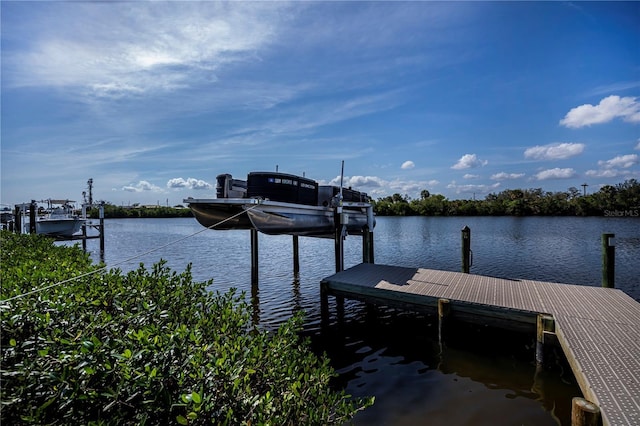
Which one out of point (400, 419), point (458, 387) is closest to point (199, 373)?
point (400, 419)

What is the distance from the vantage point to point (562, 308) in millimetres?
6164

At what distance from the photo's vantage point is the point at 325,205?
12922 mm

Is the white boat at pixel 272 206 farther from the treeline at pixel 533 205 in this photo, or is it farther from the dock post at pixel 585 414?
the treeline at pixel 533 205

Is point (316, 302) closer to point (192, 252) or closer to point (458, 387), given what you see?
point (458, 387)

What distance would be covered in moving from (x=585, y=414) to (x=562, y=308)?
3.70 meters

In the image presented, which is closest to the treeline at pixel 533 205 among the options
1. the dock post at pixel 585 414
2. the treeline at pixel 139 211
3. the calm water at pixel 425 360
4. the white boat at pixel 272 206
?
the treeline at pixel 139 211

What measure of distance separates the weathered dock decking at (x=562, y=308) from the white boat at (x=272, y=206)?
8.01ft

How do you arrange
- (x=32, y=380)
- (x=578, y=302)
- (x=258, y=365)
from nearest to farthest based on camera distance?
(x=32, y=380) < (x=258, y=365) < (x=578, y=302)

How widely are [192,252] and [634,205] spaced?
86238mm

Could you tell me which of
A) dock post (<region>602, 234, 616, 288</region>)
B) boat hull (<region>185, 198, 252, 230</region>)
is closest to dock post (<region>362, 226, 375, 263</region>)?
boat hull (<region>185, 198, 252, 230</region>)

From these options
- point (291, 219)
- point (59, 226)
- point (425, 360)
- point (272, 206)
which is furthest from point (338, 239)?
point (59, 226)

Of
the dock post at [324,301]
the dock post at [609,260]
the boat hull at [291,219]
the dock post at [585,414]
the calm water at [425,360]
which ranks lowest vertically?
the calm water at [425,360]

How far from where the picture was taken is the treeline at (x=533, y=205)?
2699 inches

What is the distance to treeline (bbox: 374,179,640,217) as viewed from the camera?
6856 cm
